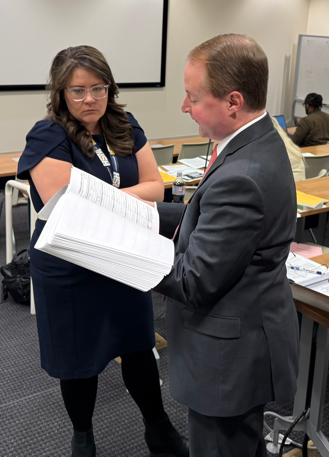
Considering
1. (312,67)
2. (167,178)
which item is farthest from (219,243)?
(312,67)

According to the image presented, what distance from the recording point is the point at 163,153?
4.67m

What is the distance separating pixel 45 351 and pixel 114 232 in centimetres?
80

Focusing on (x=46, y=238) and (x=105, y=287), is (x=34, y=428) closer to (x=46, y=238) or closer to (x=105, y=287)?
(x=105, y=287)

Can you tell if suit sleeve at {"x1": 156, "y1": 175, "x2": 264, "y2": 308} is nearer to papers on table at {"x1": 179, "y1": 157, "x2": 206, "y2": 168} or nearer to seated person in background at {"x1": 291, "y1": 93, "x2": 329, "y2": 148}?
papers on table at {"x1": 179, "y1": 157, "x2": 206, "y2": 168}

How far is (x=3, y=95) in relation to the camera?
239 inches

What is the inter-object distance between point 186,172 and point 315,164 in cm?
140

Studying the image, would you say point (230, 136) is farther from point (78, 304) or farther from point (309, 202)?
point (309, 202)

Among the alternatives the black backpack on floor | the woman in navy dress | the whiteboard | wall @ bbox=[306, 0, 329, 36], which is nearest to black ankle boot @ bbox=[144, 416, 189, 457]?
the woman in navy dress

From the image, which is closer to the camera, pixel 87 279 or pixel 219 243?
pixel 219 243

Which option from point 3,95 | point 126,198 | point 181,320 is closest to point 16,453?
point 181,320

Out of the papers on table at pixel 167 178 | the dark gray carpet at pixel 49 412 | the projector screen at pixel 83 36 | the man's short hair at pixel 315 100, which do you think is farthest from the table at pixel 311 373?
the projector screen at pixel 83 36

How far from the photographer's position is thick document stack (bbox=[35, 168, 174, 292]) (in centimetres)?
98

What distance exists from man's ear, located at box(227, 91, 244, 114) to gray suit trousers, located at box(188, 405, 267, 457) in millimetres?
785

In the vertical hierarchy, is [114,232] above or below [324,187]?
above
